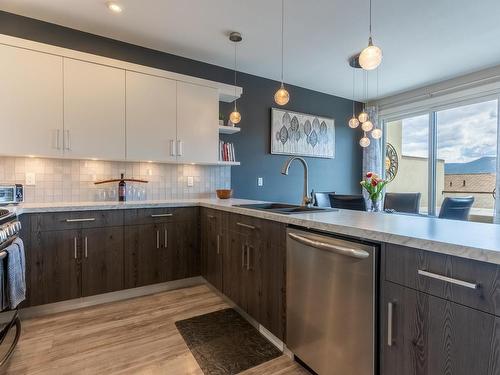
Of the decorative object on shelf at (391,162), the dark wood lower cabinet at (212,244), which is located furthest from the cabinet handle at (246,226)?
the decorative object on shelf at (391,162)

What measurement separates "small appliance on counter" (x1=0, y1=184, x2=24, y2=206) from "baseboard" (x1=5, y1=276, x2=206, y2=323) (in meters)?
0.91

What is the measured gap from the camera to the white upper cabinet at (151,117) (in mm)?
2830

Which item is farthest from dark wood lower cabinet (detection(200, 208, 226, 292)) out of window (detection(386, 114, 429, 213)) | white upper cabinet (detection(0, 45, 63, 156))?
window (detection(386, 114, 429, 213))

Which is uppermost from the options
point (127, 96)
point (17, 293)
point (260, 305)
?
point (127, 96)

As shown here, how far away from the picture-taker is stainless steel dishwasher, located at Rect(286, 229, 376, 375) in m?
1.20

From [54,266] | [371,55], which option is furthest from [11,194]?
[371,55]

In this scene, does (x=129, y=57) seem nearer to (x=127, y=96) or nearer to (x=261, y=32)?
(x=127, y=96)

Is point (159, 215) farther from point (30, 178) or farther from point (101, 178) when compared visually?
point (30, 178)

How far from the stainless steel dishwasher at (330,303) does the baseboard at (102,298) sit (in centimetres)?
155

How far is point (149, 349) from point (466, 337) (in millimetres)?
1773

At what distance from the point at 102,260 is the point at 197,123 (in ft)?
5.75

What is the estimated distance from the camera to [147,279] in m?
2.70

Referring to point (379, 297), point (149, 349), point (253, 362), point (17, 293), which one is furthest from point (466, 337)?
point (17, 293)

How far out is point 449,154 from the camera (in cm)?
424
